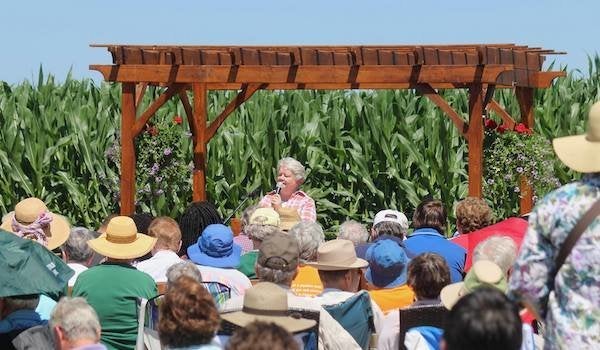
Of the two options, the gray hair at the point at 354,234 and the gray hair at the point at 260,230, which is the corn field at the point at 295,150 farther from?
the gray hair at the point at 260,230

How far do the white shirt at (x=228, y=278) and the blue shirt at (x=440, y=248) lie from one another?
1.35m

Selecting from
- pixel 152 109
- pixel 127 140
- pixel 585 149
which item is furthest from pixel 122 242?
pixel 127 140

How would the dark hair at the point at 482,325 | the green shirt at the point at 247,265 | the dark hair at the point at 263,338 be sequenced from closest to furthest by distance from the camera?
the dark hair at the point at 482,325, the dark hair at the point at 263,338, the green shirt at the point at 247,265

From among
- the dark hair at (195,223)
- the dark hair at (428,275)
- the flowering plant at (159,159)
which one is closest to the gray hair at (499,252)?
the dark hair at (428,275)

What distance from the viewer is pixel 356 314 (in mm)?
6418

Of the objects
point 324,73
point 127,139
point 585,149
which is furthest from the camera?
point 127,139

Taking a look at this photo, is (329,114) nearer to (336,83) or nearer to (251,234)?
(336,83)

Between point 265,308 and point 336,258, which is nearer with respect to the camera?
point 265,308

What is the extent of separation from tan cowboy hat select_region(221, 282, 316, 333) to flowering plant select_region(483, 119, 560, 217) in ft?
24.9

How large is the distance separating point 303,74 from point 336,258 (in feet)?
19.8

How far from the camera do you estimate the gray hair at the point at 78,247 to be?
7.86 m

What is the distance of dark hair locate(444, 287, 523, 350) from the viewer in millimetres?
3889

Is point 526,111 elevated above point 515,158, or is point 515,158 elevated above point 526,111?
point 526,111

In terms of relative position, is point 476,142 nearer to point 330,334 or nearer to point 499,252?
point 499,252
